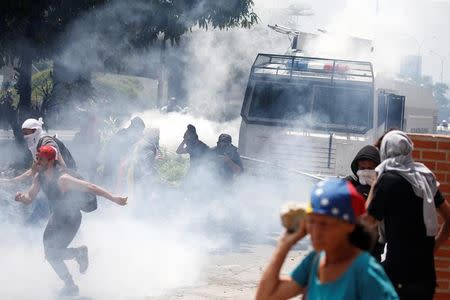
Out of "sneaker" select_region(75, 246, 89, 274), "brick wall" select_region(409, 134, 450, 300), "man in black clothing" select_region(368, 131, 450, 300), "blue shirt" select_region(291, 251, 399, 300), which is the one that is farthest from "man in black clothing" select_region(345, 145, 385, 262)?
"sneaker" select_region(75, 246, 89, 274)

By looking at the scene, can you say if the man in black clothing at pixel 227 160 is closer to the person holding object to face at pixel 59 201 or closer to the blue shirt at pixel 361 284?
the person holding object to face at pixel 59 201

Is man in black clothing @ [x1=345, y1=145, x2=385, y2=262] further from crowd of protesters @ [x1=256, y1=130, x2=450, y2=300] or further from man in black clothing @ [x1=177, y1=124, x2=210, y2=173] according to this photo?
man in black clothing @ [x1=177, y1=124, x2=210, y2=173]

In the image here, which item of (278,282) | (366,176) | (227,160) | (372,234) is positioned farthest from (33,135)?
(372,234)

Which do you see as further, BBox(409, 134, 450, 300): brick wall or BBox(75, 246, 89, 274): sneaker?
BBox(75, 246, 89, 274): sneaker

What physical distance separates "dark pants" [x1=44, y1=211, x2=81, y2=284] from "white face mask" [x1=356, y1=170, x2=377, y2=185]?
10.2ft

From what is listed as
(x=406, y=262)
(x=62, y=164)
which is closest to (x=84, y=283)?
(x=62, y=164)

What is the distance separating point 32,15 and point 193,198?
348 cm

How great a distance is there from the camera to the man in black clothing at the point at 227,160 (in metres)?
12.6

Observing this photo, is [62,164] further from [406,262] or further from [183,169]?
[183,169]

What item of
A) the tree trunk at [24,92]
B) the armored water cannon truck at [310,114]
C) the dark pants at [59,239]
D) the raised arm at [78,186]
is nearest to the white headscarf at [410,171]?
the raised arm at [78,186]

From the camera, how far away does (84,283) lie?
8.40 metres

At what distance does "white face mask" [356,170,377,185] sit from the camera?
5.64 meters

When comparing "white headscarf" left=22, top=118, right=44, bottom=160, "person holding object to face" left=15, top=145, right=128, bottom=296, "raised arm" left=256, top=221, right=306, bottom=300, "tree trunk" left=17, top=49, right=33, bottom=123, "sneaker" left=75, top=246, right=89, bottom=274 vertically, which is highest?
"tree trunk" left=17, top=49, right=33, bottom=123

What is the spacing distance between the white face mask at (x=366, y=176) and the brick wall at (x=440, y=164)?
0.46 m
